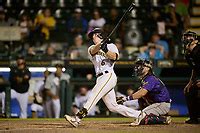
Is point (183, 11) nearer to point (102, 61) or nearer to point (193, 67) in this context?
point (193, 67)

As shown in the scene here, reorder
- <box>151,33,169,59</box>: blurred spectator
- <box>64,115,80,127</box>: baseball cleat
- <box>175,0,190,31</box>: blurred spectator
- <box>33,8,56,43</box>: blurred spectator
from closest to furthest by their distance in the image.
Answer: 1. <box>64,115,80,127</box>: baseball cleat
2. <box>151,33,169,59</box>: blurred spectator
3. <box>33,8,56,43</box>: blurred spectator
4. <box>175,0,190,31</box>: blurred spectator

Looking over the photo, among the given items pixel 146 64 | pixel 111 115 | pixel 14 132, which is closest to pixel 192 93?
pixel 146 64

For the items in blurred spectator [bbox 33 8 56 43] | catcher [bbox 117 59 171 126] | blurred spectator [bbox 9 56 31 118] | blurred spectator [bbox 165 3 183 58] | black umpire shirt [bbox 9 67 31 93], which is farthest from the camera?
blurred spectator [bbox 33 8 56 43]

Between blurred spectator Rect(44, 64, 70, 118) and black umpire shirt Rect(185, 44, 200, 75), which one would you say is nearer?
black umpire shirt Rect(185, 44, 200, 75)

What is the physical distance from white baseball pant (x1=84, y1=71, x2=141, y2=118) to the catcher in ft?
0.47

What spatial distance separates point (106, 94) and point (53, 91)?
5.09 metres

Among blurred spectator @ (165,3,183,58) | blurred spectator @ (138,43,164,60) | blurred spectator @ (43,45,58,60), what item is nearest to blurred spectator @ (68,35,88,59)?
blurred spectator @ (43,45,58,60)

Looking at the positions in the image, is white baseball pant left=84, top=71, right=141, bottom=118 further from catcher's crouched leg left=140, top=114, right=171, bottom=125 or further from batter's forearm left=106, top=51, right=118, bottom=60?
→ batter's forearm left=106, top=51, right=118, bottom=60

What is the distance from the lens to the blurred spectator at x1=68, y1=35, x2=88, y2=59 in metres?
14.1

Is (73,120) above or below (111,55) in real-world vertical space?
below

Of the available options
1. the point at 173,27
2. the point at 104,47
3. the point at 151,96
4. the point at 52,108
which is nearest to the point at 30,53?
the point at 52,108

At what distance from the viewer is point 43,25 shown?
15.5 metres

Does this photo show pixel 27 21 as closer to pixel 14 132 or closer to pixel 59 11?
pixel 59 11

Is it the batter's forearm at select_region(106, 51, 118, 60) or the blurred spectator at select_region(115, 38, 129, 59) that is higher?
the batter's forearm at select_region(106, 51, 118, 60)
